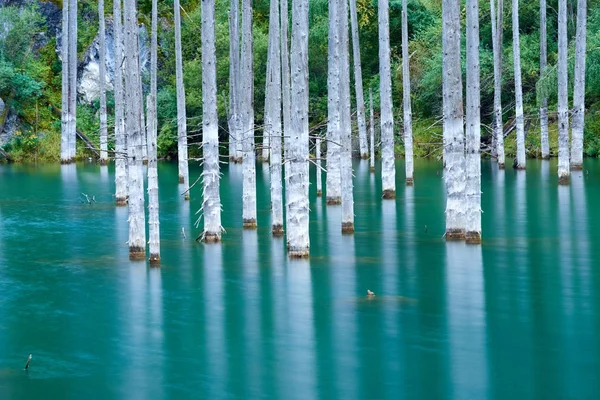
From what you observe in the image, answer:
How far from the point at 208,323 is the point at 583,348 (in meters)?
6.15

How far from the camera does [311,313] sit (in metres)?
18.1

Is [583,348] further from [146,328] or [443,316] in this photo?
[146,328]

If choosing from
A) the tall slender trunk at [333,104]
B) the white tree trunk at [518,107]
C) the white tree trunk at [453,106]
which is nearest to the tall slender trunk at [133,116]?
the tall slender trunk at [333,104]

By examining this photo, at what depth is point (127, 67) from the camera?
2153cm

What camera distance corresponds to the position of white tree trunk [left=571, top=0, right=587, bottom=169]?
143ft

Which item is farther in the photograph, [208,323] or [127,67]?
[127,67]

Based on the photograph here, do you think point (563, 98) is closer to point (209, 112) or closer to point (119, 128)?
point (119, 128)

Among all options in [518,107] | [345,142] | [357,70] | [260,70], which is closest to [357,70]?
[357,70]

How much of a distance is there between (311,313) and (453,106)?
761cm

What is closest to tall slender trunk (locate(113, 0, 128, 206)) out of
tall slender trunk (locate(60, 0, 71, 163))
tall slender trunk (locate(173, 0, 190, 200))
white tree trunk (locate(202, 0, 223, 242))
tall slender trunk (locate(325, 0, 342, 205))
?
tall slender trunk (locate(325, 0, 342, 205))

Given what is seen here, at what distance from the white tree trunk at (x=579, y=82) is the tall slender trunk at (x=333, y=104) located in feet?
50.9

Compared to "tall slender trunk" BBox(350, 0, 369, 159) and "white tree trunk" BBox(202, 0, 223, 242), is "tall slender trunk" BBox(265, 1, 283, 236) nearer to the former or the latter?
"white tree trunk" BBox(202, 0, 223, 242)

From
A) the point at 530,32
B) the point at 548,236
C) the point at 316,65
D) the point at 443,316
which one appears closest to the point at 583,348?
the point at 443,316

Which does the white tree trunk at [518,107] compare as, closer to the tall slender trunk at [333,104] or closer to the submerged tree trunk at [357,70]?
the submerged tree trunk at [357,70]
